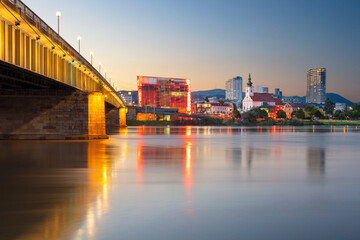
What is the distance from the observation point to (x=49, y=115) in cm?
5047

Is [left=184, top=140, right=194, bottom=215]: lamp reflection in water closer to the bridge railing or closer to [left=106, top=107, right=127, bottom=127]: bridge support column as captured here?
the bridge railing

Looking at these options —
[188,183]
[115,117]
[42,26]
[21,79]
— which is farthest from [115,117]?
[188,183]

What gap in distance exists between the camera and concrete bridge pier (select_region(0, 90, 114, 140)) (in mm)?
49656

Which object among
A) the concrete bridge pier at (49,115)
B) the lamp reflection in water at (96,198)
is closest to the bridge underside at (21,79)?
the concrete bridge pier at (49,115)

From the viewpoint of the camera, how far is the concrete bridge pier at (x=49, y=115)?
4966 centimetres

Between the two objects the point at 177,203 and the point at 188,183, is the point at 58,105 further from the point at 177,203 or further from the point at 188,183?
the point at 177,203

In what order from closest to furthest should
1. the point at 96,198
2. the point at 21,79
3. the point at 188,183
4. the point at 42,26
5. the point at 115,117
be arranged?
the point at 96,198 → the point at 188,183 → the point at 42,26 → the point at 21,79 → the point at 115,117

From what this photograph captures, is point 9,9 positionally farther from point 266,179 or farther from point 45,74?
point 266,179

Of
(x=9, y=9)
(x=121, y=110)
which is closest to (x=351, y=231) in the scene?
(x=9, y=9)

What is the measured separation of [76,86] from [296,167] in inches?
1184

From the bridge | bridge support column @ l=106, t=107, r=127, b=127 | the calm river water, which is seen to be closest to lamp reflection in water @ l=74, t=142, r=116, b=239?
the calm river water

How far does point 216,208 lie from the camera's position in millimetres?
12930

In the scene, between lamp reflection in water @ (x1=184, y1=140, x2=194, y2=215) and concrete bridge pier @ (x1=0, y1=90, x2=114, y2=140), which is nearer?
lamp reflection in water @ (x1=184, y1=140, x2=194, y2=215)

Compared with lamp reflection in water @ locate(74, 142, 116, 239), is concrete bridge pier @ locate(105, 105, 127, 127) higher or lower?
higher
